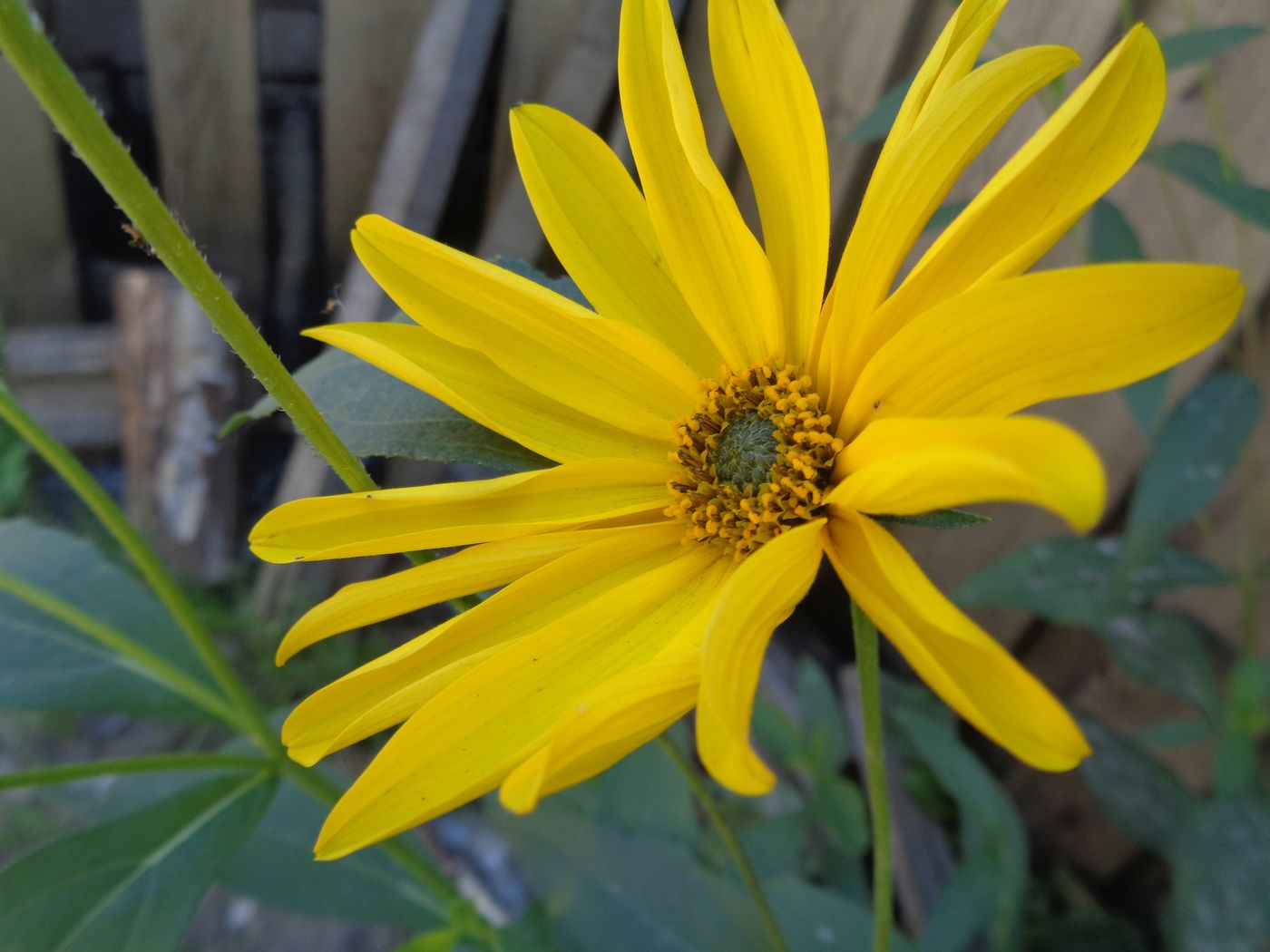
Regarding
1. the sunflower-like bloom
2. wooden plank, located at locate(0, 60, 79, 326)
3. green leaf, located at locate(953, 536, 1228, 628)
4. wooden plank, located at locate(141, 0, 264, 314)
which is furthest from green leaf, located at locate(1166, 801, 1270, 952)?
wooden plank, located at locate(0, 60, 79, 326)

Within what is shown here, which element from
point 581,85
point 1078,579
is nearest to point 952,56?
point 1078,579

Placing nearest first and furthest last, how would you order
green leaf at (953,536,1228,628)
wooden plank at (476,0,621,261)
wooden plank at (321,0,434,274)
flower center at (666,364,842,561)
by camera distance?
flower center at (666,364,842,561), green leaf at (953,536,1228,628), wooden plank at (476,0,621,261), wooden plank at (321,0,434,274)

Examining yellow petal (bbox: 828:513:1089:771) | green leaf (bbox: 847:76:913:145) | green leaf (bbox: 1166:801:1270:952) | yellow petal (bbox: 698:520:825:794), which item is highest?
green leaf (bbox: 847:76:913:145)

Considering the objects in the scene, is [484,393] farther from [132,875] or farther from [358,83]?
[358,83]

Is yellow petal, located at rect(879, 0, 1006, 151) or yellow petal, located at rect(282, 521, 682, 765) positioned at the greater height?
yellow petal, located at rect(879, 0, 1006, 151)

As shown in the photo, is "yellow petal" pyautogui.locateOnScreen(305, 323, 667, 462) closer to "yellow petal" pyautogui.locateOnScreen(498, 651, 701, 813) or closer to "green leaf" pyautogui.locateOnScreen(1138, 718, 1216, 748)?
"yellow petal" pyautogui.locateOnScreen(498, 651, 701, 813)

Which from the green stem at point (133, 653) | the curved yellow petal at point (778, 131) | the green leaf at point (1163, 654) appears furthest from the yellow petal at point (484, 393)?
the green leaf at point (1163, 654)
